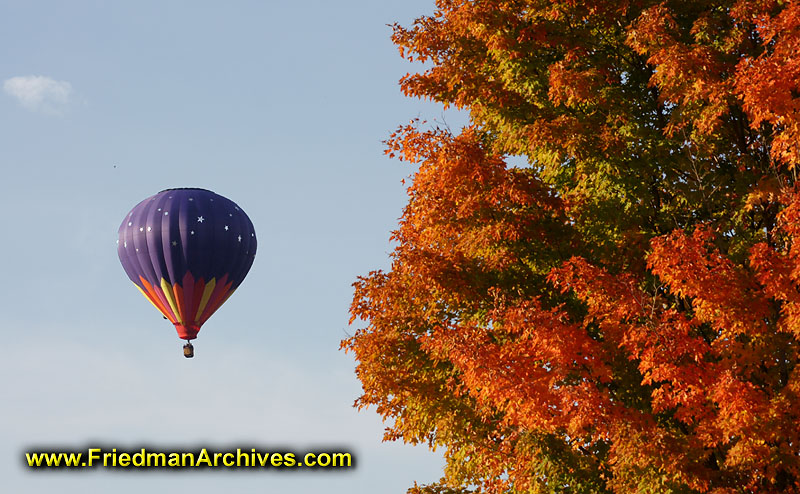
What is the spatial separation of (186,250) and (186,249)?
4 centimetres

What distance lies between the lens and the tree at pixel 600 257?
14.9 meters

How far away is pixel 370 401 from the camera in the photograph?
751 inches

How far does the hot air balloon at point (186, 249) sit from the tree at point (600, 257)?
77.4 ft

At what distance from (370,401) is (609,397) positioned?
16.5 ft

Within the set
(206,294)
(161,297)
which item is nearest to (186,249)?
(206,294)

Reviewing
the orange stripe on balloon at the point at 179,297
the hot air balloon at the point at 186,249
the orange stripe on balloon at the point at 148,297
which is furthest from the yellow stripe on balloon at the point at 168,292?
the orange stripe on balloon at the point at 148,297

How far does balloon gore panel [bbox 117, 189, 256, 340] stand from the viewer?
1645 inches

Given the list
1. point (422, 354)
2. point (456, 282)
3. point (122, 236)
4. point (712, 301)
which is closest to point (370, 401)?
point (422, 354)

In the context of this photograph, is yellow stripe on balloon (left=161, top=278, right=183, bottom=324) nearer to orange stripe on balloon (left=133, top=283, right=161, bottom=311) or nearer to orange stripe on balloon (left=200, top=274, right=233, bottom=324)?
orange stripe on balloon (left=133, top=283, right=161, bottom=311)

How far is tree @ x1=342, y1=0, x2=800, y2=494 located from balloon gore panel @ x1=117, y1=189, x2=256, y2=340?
23.6 m

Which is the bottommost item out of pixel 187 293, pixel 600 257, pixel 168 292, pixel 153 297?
pixel 600 257

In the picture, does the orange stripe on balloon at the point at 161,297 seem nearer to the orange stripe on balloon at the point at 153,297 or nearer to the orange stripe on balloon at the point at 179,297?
the orange stripe on balloon at the point at 153,297

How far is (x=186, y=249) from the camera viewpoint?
137 ft

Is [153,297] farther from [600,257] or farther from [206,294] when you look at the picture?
[600,257]
